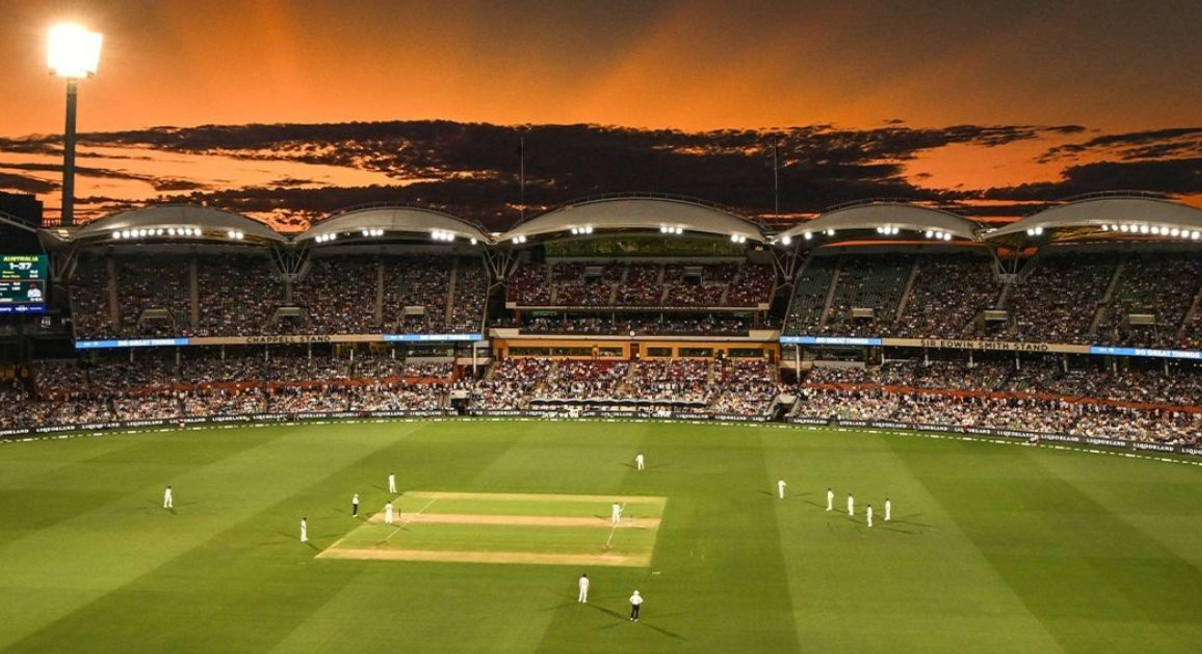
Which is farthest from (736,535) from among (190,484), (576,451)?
(190,484)

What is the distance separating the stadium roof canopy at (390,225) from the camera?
235 feet

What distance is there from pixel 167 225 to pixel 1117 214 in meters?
65.0

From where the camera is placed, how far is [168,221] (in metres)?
68.0

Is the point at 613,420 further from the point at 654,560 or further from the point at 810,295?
the point at 654,560

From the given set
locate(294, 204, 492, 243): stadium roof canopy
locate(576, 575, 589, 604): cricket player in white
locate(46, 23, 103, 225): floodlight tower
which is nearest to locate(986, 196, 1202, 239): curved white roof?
locate(294, 204, 492, 243): stadium roof canopy

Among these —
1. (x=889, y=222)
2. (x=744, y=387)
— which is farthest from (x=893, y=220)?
(x=744, y=387)

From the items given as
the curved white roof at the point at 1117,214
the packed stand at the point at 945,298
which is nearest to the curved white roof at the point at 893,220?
the packed stand at the point at 945,298

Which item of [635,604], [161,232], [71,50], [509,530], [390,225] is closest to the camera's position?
→ [635,604]

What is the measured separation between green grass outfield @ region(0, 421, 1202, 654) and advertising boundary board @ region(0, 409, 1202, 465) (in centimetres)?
456

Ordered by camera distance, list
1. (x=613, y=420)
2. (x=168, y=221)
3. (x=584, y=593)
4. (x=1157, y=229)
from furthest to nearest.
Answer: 1. (x=168, y=221)
2. (x=613, y=420)
3. (x=1157, y=229)
4. (x=584, y=593)

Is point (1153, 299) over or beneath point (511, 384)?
over

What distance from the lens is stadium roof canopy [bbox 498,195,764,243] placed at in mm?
71125

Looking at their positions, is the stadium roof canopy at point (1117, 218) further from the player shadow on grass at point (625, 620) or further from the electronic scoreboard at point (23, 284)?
the electronic scoreboard at point (23, 284)

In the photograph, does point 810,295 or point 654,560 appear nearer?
point 654,560
